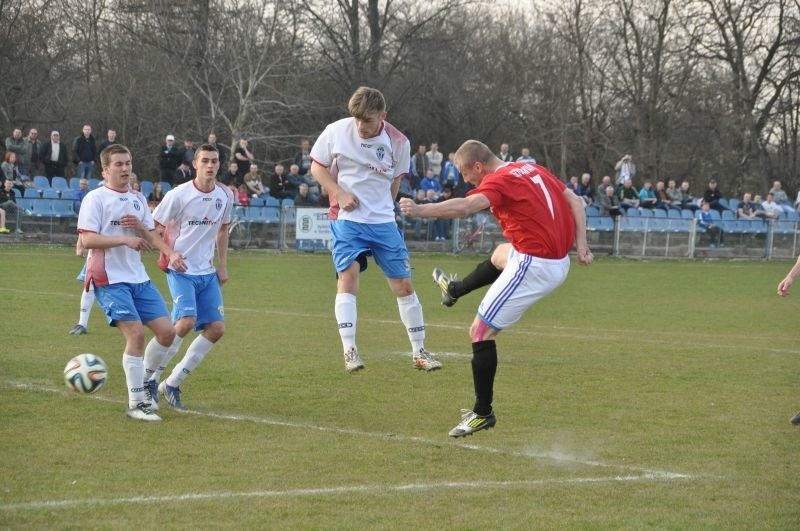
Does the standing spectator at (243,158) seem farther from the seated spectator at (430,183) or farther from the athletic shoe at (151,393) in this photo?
the athletic shoe at (151,393)

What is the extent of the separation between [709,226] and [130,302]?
1032 inches


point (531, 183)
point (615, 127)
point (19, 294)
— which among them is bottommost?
point (19, 294)

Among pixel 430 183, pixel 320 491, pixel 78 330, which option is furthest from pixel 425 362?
pixel 430 183

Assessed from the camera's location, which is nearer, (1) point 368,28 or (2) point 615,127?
(1) point 368,28

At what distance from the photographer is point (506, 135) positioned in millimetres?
44406

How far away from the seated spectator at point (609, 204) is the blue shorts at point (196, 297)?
23.7 meters

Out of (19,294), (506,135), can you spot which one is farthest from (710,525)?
(506,135)

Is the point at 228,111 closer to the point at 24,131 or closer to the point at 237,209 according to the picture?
the point at 24,131

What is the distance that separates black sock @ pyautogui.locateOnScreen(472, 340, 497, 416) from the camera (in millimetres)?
7660

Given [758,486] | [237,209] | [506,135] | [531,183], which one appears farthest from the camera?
[506,135]

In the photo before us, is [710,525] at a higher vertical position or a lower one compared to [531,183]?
lower

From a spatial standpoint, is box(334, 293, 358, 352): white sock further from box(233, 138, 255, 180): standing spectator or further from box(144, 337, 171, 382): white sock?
box(233, 138, 255, 180): standing spectator

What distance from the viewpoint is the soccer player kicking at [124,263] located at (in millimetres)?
8125

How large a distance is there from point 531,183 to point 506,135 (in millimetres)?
37221
